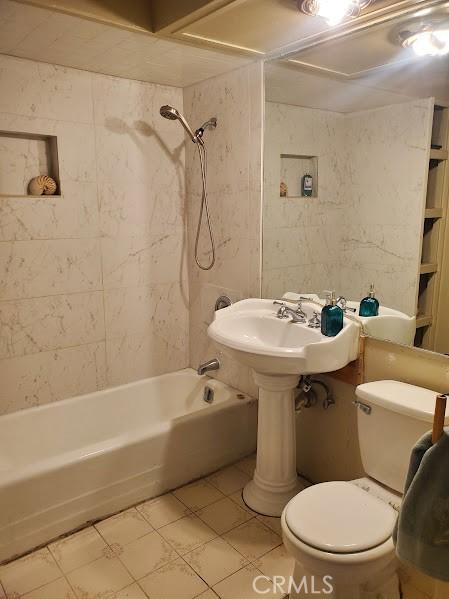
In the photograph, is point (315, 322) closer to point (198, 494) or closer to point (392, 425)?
point (392, 425)

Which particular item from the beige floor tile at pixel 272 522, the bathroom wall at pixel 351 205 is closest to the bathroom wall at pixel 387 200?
the bathroom wall at pixel 351 205

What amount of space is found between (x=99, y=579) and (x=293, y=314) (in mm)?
1336

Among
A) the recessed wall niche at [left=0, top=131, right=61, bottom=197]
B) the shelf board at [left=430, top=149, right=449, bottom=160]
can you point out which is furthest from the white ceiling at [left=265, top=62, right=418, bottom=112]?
the recessed wall niche at [left=0, top=131, right=61, bottom=197]

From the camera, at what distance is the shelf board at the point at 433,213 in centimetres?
176

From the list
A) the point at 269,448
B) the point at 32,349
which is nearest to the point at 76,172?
the point at 32,349

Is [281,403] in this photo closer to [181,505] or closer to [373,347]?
[373,347]

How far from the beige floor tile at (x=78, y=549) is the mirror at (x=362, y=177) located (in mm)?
1388

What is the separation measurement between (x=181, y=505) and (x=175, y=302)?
1206 mm

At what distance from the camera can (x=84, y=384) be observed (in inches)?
104

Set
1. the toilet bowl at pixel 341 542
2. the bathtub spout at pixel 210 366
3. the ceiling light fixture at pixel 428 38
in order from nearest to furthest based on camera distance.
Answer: the toilet bowl at pixel 341 542
the ceiling light fixture at pixel 428 38
the bathtub spout at pixel 210 366

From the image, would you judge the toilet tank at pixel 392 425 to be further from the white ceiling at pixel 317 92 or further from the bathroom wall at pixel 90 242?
the bathroom wall at pixel 90 242

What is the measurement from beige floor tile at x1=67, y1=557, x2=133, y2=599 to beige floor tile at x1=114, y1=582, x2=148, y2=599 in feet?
0.07

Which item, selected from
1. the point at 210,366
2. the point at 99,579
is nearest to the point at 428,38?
the point at 210,366

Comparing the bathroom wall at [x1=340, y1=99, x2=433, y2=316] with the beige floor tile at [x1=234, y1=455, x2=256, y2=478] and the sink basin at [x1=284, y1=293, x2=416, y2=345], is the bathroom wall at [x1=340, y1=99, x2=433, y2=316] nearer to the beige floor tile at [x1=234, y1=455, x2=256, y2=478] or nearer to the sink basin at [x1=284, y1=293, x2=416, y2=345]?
the sink basin at [x1=284, y1=293, x2=416, y2=345]
